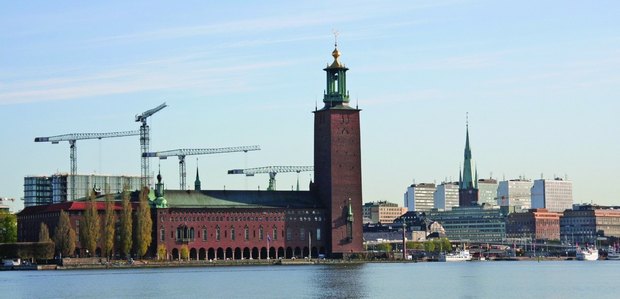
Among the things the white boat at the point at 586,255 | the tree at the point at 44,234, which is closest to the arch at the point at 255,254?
the tree at the point at 44,234

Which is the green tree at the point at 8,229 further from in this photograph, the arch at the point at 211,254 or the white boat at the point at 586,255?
the white boat at the point at 586,255

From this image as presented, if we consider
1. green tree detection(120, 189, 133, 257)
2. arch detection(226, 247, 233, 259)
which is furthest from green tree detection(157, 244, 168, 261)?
arch detection(226, 247, 233, 259)

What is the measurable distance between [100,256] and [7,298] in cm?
5869

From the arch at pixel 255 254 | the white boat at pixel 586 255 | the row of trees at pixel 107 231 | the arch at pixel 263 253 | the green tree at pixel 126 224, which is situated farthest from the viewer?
the white boat at pixel 586 255

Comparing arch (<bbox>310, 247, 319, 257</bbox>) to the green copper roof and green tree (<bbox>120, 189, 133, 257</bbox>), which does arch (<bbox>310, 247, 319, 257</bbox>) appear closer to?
the green copper roof

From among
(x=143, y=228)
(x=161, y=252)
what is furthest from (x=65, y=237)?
(x=161, y=252)

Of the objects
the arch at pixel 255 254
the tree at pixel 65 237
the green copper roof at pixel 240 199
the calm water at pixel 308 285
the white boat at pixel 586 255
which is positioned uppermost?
the green copper roof at pixel 240 199

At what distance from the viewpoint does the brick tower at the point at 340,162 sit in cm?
14938

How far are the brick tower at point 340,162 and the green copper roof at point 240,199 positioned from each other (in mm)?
2983

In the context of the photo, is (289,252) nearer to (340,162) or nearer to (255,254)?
(255,254)

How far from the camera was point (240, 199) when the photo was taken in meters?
152

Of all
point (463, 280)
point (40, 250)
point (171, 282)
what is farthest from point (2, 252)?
point (463, 280)

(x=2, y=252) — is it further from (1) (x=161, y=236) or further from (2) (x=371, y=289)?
(2) (x=371, y=289)

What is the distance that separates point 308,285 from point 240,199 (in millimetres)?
61547
